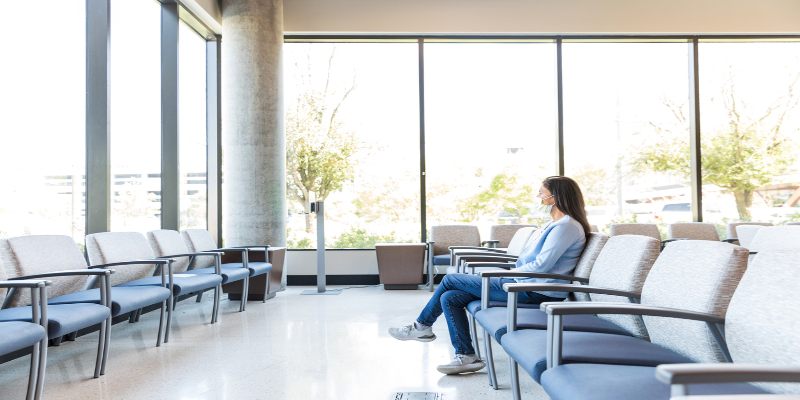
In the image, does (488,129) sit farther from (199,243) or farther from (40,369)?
(40,369)

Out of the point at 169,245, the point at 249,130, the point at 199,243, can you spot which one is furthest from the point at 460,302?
the point at 249,130

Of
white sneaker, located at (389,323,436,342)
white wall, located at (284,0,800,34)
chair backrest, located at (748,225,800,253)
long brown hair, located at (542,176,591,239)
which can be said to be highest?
white wall, located at (284,0,800,34)

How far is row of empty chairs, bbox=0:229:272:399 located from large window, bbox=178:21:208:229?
1.39 m

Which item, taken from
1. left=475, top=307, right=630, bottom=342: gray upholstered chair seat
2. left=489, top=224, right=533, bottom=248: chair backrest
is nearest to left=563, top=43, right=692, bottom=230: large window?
left=489, top=224, right=533, bottom=248: chair backrest

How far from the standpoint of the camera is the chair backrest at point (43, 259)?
3.38m

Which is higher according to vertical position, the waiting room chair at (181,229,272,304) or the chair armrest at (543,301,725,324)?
the chair armrest at (543,301,725,324)

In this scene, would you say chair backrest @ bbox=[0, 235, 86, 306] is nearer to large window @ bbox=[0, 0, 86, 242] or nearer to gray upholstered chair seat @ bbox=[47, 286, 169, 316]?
gray upholstered chair seat @ bbox=[47, 286, 169, 316]

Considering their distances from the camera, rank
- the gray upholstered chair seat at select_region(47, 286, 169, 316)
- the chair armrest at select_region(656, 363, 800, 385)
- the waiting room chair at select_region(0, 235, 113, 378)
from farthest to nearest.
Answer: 1. the gray upholstered chair seat at select_region(47, 286, 169, 316)
2. the waiting room chair at select_region(0, 235, 113, 378)
3. the chair armrest at select_region(656, 363, 800, 385)

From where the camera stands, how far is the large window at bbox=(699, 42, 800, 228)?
778 centimetres


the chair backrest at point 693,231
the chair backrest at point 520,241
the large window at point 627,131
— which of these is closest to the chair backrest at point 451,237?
the large window at point 627,131

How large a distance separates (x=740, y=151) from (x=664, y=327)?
6872 mm

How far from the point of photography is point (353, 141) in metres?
7.91

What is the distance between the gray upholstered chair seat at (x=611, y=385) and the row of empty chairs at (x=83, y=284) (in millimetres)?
2237

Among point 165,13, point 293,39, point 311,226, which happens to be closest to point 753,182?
point 311,226
